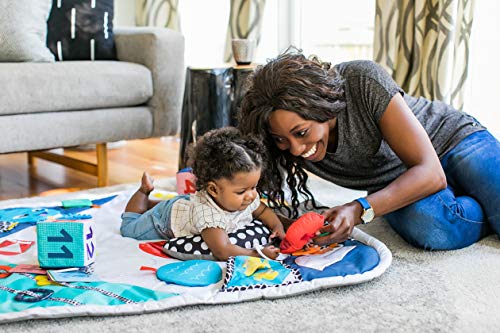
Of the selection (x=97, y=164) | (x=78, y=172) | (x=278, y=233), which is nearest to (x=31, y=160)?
(x=78, y=172)

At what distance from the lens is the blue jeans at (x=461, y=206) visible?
1721mm

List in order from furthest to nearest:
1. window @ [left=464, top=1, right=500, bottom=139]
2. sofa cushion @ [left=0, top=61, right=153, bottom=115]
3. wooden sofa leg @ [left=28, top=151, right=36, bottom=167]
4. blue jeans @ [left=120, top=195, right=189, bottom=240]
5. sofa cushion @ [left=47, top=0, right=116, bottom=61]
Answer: wooden sofa leg @ [left=28, top=151, right=36, bottom=167] < sofa cushion @ [left=47, top=0, right=116, bottom=61] < window @ [left=464, top=1, right=500, bottom=139] < sofa cushion @ [left=0, top=61, right=153, bottom=115] < blue jeans @ [left=120, top=195, right=189, bottom=240]

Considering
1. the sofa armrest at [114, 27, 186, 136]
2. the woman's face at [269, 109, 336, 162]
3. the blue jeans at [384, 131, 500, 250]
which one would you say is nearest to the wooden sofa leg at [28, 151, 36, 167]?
the sofa armrest at [114, 27, 186, 136]

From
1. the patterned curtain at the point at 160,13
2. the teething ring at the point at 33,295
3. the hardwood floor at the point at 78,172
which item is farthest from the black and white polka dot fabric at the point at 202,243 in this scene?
the patterned curtain at the point at 160,13

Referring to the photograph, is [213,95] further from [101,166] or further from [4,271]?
[4,271]

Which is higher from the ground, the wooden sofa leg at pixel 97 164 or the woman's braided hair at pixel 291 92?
the woman's braided hair at pixel 291 92

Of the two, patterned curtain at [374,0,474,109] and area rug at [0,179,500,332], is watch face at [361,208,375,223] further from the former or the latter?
patterned curtain at [374,0,474,109]

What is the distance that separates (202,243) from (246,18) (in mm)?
2091

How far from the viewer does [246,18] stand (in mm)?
3488

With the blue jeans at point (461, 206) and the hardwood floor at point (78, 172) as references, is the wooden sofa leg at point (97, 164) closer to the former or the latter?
the hardwood floor at point (78, 172)

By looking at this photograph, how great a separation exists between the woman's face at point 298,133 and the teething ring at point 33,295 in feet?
2.18

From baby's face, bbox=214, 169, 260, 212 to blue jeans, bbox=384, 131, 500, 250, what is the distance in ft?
1.47

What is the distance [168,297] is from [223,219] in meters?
0.30

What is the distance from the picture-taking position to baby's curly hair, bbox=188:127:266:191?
159cm
